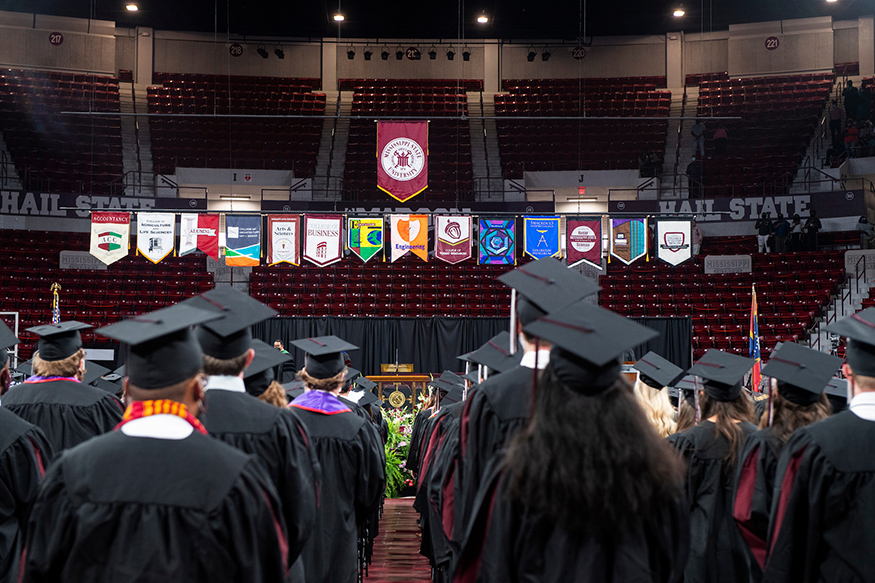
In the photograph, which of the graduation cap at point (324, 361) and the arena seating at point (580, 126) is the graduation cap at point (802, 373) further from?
the arena seating at point (580, 126)

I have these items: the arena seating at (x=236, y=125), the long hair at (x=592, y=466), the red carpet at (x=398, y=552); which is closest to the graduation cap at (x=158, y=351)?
the long hair at (x=592, y=466)

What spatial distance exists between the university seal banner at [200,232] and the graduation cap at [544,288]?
1324 centimetres

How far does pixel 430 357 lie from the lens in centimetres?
1767

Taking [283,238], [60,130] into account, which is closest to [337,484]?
[283,238]

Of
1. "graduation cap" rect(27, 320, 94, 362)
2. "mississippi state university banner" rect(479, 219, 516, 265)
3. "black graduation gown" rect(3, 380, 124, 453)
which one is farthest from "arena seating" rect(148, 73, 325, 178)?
"black graduation gown" rect(3, 380, 124, 453)

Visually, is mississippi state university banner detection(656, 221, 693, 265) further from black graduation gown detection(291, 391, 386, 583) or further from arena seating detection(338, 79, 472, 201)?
black graduation gown detection(291, 391, 386, 583)

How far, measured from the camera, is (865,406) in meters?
2.57

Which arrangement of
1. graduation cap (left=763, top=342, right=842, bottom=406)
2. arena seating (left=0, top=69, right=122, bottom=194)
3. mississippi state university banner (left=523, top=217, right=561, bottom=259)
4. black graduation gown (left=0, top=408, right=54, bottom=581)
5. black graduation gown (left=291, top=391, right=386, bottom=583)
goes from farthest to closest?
arena seating (left=0, top=69, right=122, bottom=194) < mississippi state university banner (left=523, top=217, right=561, bottom=259) < black graduation gown (left=291, top=391, right=386, bottom=583) < graduation cap (left=763, top=342, right=842, bottom=406) < black graduation gown (left=0, top=408, right=54, bottom=581)

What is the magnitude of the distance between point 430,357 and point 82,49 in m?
15.7

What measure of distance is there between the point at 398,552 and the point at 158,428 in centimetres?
671

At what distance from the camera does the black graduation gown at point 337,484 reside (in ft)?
13.4

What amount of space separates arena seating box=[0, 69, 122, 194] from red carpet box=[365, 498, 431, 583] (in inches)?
558

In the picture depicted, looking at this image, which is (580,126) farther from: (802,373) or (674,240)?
(802,373)

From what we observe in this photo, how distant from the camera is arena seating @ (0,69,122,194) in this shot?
70.2 feet
